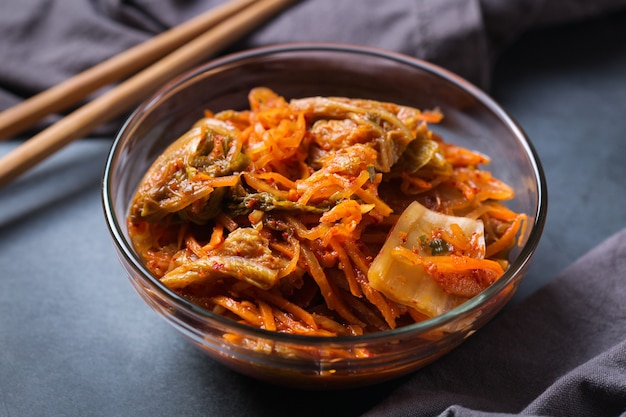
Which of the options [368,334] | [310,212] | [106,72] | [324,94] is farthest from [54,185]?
[368,334]

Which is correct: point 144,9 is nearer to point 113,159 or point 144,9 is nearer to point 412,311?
point 113,159

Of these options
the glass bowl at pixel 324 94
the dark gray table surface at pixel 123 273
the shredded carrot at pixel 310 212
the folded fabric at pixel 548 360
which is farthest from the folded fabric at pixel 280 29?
the folded fabric at pixel 548 360

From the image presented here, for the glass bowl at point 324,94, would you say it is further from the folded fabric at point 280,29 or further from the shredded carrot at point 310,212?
the folded fabric at point 280,29

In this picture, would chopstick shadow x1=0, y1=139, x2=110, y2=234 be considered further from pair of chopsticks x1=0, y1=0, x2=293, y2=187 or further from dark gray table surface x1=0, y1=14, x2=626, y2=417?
pair of chopsticks x1=0, y1=0, x2=293, y2=187

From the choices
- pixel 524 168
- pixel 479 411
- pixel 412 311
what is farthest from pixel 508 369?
pixel 524 168

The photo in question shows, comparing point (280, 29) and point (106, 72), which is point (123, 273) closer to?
point (106, 72)
